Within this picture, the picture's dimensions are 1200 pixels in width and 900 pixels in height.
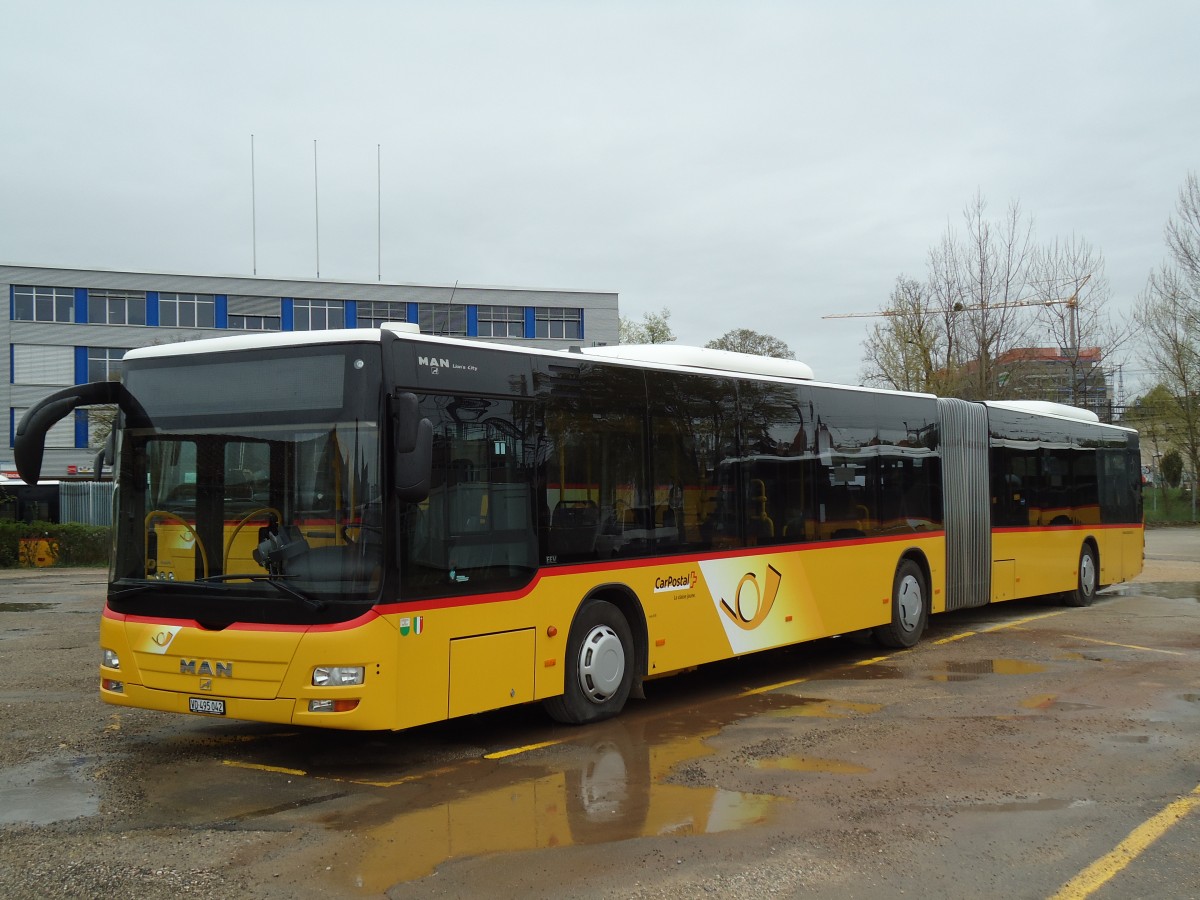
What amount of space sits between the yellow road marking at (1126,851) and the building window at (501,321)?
6071cm

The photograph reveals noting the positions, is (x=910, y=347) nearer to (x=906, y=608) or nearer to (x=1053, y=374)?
(x=1053, y=374)

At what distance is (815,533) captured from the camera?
12.2 meters

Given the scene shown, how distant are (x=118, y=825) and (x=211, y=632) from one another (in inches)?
58.0

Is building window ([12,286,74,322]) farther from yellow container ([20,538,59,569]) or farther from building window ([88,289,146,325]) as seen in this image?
yellow container ([20,538,59,569])

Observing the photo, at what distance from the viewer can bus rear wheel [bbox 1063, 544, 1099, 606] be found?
734 inches

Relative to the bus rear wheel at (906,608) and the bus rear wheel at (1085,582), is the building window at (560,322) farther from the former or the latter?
the bus rear wheel at (906,608)

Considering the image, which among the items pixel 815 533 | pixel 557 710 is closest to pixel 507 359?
pixel 557 710

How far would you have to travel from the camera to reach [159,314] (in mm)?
62562

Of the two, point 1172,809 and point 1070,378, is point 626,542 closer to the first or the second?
point 1172,809

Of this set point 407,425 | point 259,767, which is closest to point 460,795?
point 259,767

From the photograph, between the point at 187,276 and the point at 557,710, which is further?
the point at 187,276

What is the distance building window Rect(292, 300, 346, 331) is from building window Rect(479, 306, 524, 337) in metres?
7.94

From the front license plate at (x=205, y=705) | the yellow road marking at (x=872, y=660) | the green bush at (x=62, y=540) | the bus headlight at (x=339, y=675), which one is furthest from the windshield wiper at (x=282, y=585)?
the green bush at (x=62, y=540)

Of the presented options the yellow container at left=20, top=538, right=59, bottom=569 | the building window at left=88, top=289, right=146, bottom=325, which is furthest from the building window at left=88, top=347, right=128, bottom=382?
the yellow container at left=20, top=538, right=59, bottom=569
